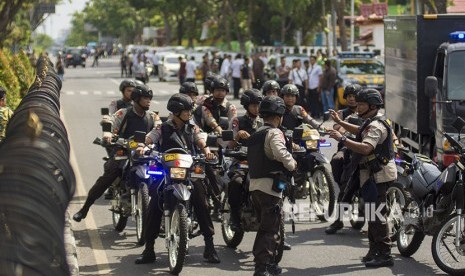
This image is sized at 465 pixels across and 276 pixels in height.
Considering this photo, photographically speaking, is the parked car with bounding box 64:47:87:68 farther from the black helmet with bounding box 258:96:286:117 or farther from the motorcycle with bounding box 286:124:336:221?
the black helmet with bounding box 258:96:286:117

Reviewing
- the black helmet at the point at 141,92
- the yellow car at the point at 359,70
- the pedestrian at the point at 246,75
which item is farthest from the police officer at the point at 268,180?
the pedestrian at the point at 246,75

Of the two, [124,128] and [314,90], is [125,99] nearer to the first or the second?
[124,128]

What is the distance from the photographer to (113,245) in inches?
475

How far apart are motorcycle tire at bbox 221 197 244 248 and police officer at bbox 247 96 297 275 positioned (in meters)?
1.74

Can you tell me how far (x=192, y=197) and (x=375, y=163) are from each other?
186cm

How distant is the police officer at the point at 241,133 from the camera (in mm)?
11156

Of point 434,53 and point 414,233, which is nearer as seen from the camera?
point 414,233

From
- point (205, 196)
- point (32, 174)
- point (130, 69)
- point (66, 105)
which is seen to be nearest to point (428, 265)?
point (205, 196)

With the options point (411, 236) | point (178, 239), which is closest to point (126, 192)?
point (178, 239)

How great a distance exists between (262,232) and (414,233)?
1.94 metres

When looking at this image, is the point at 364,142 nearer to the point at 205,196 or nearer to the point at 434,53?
the point at 205,196

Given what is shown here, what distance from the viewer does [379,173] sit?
424 inches

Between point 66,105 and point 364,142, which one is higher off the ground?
point 364,142

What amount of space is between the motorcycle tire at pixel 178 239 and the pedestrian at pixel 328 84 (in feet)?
68.7
